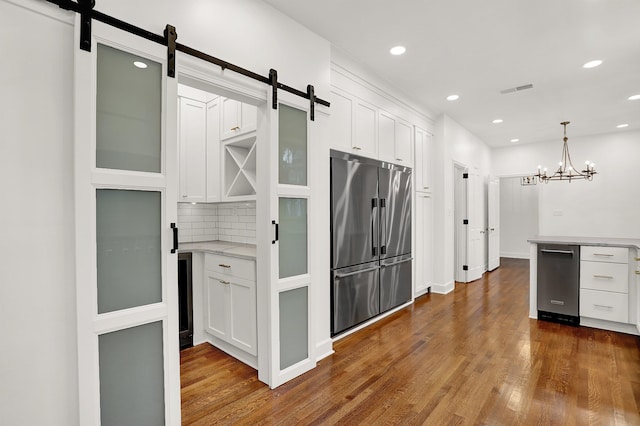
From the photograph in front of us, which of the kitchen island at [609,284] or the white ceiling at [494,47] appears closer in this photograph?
the white ceiling at [494,47]

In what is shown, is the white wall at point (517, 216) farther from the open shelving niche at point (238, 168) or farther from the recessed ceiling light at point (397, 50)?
the open shelving niche at point (238, 168)

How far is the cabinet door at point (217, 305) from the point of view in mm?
2912

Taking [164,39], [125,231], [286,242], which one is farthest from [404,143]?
[125,231]

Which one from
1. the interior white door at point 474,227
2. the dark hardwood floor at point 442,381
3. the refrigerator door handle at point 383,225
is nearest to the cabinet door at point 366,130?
the refrigerator door handle at point 383,225

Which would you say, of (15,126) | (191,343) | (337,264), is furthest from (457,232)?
(15,126)

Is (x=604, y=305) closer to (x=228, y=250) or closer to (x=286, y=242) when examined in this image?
(x=286, y=242)

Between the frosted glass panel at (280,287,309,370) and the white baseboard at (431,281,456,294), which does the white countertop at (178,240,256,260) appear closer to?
the frosted glass panel at (280,287,309,370)

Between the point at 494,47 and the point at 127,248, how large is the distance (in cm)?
360

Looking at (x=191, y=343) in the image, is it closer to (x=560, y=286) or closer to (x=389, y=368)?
(x=389, y=368)

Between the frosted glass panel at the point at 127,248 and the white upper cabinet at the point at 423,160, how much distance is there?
12.7ft

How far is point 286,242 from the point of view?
8.29 ft

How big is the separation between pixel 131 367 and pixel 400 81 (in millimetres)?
3940

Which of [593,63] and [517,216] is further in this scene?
[517,216]

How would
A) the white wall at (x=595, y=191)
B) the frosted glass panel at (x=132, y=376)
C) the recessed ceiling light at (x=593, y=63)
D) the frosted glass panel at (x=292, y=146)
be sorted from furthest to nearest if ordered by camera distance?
the white wall at (x=595, y=191) < the recessed ceiling light at (x=593, y=63) < the frosted glass panel at (x=292, y=146) < the frosted glass panel at (x=132, y=376)
